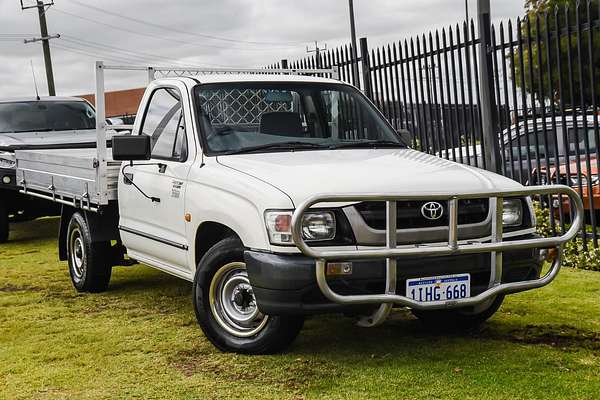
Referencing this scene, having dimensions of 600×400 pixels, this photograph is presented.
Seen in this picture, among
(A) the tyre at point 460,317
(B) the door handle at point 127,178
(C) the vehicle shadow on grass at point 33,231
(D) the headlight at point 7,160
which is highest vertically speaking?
(D) the headlight at point 7,160

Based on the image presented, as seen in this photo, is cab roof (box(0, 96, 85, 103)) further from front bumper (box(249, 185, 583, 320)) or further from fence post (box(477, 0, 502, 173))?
front bumper (box(249, 185, 583, 320))

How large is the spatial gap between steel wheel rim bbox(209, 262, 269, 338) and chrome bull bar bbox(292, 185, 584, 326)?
2.21ft

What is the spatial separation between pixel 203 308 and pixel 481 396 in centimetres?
189

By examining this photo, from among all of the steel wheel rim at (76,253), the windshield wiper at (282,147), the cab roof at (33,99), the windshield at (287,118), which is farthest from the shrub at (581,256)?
the cab roof at (33,99)

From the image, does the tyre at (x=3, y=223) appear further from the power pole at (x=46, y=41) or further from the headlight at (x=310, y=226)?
the power pole at (x=46, y=41)

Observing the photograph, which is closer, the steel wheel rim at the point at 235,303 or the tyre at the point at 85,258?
the steel wheel rim at the point at 235,303

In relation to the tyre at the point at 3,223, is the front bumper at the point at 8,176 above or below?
above

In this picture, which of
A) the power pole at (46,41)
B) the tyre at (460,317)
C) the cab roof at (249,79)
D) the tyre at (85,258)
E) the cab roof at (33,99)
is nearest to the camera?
the tyre at (460,317)

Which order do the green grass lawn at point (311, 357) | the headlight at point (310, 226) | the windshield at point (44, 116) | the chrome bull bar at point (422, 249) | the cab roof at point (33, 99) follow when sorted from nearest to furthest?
1. the chrome bull bar at point (422, 249)
2. the green grass lawn at point (311, 357)
3. the headlight at point (310, 226)
4. the windshield at point (44, 116)
5. the cab roof at point (33, 99)

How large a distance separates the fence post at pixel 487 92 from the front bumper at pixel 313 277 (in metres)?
5.00

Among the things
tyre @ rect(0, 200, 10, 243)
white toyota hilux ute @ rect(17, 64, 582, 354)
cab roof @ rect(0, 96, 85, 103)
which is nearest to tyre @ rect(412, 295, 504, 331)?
white toyota hilux ute @ rect(17, 64, 582, 354)

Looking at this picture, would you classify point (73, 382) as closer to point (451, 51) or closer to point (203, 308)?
point (203, 308)

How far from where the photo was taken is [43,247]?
12.0 m

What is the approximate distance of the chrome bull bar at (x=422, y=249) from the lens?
15.4ft
